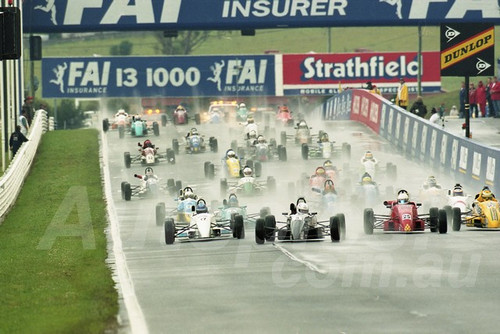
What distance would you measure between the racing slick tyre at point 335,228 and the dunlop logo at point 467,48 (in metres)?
11.7

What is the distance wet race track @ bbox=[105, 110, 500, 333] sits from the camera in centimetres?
1562

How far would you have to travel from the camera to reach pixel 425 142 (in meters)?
42.2

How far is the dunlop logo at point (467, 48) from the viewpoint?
34.9 meters

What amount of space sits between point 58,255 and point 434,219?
7.94 meters

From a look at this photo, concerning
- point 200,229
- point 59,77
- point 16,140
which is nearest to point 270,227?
point 200,229

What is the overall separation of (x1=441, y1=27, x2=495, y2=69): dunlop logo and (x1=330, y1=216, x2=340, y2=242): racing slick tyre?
11.7m

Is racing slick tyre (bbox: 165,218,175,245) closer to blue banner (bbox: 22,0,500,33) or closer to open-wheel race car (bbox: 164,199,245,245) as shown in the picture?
open-wheel race car (bbox: 164,199,245,245)

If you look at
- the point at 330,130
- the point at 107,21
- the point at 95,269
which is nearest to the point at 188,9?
the point at 107,21

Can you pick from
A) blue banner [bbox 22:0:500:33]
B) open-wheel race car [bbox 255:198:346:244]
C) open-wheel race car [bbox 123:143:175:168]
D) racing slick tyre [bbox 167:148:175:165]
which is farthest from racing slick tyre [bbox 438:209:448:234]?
blue banner [bbox 22:0:500:33]

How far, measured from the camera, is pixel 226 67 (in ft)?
249

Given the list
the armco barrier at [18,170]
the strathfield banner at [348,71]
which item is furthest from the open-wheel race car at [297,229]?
the strathfield banner at [348,71]

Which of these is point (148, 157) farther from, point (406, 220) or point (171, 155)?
point (406, 220)

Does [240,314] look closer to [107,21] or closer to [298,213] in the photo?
[298,213]

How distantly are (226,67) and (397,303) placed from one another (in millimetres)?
59602
